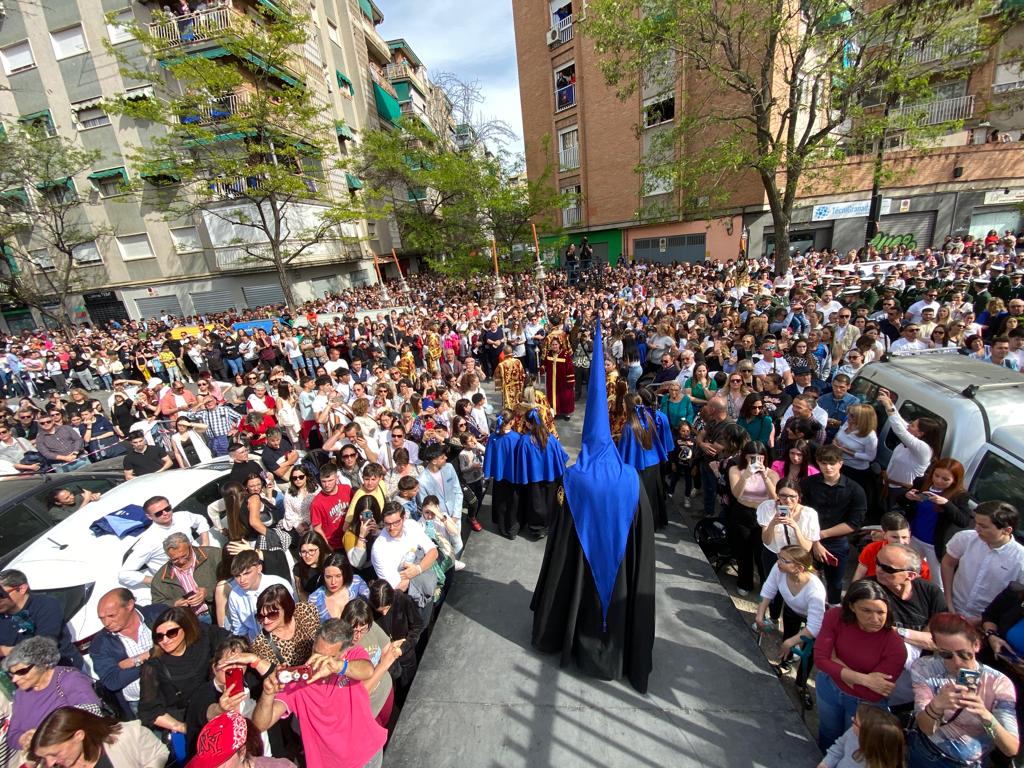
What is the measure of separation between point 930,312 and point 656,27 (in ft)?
33.2

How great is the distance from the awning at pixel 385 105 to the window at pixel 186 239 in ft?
60.7

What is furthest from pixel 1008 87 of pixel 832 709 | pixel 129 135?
pixel 129 135

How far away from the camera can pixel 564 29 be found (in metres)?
27.5

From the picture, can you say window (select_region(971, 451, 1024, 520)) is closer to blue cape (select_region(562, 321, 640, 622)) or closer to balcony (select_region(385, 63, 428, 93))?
blue cape (select_region(562, 321, 640, 622))

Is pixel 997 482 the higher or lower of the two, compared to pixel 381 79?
lower

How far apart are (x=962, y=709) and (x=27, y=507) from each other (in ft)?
25.3

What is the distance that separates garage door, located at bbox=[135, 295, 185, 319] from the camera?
25.7 meters

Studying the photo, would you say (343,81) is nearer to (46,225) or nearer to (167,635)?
(46,225)

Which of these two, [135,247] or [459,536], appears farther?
[135,247]

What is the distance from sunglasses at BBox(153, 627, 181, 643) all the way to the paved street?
154cm

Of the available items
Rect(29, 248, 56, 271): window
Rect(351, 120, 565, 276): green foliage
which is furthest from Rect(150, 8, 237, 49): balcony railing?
Rect(29, 248, 56, 271): window

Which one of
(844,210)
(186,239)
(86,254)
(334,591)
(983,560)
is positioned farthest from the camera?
(86,254)

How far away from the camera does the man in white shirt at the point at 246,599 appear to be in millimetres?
3506

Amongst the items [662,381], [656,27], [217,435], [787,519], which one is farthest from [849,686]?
[656,27]
